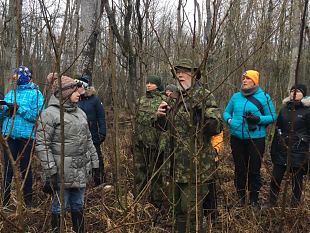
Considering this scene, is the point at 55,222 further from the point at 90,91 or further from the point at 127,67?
the point at 90,91

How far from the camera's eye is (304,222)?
3229 mm

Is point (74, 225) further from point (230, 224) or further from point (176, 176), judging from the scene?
point (230, 224)

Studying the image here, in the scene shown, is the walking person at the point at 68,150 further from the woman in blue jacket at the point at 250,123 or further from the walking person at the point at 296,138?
the walking person at the point at 296,138

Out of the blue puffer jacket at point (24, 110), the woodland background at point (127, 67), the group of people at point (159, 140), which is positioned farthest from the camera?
the blue puffer jacket at point (24, 110)

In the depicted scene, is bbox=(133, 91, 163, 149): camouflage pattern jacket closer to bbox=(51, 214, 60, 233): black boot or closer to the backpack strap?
the backpack strap

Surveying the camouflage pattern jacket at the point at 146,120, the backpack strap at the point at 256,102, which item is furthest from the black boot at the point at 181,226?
the backpack strap at the point at 256,102

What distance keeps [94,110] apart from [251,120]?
197 cm

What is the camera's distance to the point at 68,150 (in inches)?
109

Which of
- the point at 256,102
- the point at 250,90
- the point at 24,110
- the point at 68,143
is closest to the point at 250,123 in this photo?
the point at 256,102

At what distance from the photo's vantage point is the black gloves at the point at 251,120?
11.8 feet

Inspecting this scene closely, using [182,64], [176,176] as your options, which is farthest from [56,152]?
[182,64]

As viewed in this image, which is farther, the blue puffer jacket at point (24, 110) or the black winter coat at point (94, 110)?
the black winter coat at point (94, 110)

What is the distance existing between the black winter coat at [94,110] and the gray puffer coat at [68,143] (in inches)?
57.9

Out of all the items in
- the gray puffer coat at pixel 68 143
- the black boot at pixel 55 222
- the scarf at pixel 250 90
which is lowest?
the black boot at pixel 55 222
